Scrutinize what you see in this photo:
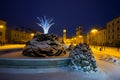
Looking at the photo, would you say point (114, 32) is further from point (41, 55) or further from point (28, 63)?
point (28, 63)

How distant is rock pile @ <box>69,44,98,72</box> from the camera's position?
11.1 m

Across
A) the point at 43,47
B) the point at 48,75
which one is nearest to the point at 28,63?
the point at 48,75

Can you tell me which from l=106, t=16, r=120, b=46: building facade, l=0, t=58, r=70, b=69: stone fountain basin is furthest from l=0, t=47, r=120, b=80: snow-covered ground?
l=106, t=16, r=120, b=46: building facade

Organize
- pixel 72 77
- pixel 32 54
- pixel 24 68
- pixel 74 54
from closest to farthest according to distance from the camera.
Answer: pixel 72 77 → pixel 24 68 → pixel 74 54 → pixel 32 54

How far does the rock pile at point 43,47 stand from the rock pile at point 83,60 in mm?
3996

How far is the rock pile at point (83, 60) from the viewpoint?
1107 cm

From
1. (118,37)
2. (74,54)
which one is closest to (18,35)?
(118,37)

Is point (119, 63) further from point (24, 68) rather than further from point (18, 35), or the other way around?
point (18, 35)

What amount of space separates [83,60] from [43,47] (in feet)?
16.4

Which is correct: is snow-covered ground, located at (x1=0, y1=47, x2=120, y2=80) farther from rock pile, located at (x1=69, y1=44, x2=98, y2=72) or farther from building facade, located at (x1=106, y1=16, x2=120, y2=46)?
building facade, located at (x1=106, y1=16, x2=120, y2=46)

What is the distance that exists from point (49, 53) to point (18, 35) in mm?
61847

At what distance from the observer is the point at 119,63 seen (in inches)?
570

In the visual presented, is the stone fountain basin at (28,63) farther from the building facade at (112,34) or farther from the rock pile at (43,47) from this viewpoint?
the building facade at (112,34)

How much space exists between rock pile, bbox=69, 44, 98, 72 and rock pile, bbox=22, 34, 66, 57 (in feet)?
13.1
